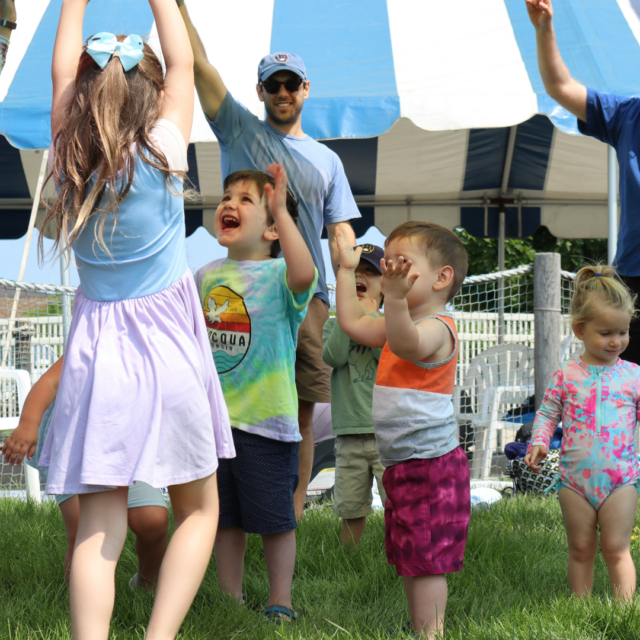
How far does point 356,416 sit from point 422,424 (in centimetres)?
94

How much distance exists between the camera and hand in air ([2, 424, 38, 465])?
174 cm

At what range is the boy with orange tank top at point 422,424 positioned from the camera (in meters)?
1.71

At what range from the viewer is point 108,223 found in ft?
5.04

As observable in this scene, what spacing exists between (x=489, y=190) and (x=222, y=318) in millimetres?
6510

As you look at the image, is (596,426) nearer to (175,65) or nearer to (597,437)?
(597,437)

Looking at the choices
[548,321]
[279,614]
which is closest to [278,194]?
[279,614]

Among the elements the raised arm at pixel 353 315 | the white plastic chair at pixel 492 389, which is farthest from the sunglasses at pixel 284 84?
the white plastic chair at pixel 492 389

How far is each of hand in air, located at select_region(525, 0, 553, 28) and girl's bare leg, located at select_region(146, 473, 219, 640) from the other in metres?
1.91

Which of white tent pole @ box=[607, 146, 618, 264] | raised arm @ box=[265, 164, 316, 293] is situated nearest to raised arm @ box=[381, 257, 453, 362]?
raised arm @ box=[265, 164, 316, 293]

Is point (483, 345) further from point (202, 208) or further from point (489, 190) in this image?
point (202, 208)

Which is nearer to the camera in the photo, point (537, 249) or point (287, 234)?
point (287, 234)

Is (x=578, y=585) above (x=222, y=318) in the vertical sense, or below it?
below

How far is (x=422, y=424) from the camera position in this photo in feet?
5.71

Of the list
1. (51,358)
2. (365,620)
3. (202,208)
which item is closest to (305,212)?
(365,620)
